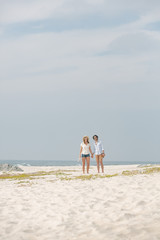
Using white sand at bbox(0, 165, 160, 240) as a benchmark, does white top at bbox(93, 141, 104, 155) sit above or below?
above

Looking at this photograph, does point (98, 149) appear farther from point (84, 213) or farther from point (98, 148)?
point (84, 213)

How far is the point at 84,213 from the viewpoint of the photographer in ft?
31.9

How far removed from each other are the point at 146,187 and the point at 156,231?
17.6ft

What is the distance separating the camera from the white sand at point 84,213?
7.89m

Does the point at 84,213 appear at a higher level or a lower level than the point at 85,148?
lower

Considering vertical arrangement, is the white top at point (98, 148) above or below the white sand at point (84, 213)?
above

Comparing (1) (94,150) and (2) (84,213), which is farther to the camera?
(1) (94,150)

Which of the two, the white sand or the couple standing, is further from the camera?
the couple standing

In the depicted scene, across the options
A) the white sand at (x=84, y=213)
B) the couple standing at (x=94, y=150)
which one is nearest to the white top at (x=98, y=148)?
the couple standing at (x=94, y=150)

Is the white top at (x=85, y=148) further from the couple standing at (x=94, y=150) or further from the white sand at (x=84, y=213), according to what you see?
the white sand at (x=84, y=213)

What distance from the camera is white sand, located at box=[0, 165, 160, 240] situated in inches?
311

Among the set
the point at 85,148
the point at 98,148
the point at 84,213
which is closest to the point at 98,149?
the point at 98,148

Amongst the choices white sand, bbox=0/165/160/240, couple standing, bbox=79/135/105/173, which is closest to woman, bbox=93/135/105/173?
couple standing, bbox=79/135/105/173

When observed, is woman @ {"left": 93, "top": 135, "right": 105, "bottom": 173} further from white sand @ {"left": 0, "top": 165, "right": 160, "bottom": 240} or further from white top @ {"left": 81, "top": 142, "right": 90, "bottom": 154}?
white sand @ {"left": 0, "top": 165, "right": 160, "bottom": 240}
